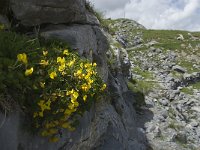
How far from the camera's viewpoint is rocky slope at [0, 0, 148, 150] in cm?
721

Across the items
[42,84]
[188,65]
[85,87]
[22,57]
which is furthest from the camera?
[188,65]

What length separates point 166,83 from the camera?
103ft

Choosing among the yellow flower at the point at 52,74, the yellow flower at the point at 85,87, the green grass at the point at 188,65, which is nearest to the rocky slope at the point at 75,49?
the yellow flower at the point at 52,74

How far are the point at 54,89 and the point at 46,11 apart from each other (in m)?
3.77

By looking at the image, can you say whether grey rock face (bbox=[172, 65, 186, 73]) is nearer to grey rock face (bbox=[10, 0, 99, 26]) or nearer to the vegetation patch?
grey rock face (bbox=[10, 0, 99, 26])

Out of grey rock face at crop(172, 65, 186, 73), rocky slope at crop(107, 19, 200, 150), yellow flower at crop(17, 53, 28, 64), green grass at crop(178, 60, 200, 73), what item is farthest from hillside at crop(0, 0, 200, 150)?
green grass at crop(178, 60, 200, 73)

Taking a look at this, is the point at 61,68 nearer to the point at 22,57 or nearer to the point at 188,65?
the point at 22,57

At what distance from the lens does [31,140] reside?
24.9ft

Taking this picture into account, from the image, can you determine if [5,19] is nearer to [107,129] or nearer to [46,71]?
[46,71]

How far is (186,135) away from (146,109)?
2.46 metres

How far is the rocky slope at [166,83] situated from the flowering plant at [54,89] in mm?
9852

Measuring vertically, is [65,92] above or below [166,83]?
above

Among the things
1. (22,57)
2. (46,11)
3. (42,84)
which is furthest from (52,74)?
(46,11)

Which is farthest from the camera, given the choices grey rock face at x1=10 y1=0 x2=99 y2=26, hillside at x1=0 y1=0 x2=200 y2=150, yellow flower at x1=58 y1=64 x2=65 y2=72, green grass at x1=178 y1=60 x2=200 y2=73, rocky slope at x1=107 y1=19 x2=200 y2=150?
green grass at x1=178 y1=60 x2=200 y2=73
